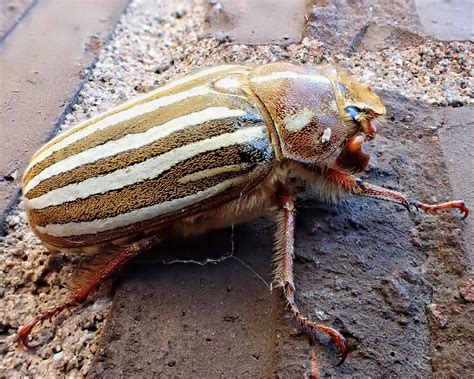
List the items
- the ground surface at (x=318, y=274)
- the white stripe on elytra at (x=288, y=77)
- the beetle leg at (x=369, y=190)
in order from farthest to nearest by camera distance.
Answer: the white stripe on elytra at (x=288, y=77)
the beetle leg at (x=369, y=190)
the ground surface at (x=318, y=274)

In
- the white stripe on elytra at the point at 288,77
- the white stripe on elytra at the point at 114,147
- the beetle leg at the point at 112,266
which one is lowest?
the beetle leg at the point at 112,266

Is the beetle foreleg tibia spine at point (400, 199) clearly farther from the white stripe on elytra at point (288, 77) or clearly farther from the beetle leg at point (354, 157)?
the white stripe on elytra at point (288, 77)

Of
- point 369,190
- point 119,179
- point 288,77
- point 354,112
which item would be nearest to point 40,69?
point 119,179

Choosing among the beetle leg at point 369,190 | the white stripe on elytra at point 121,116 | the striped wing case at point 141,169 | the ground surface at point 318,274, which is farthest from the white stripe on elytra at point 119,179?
the beetle leg at point 369,190

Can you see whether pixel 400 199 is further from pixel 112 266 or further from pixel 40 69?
pixel 40 69

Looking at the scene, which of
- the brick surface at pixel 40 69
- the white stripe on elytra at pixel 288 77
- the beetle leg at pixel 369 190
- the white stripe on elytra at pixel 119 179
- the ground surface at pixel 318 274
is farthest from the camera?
the brick surface at pixel 40 69

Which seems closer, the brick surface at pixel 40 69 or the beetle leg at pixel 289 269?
the beetle leg at pixel 289 269

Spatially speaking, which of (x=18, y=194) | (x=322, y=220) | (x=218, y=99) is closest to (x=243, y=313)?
(x=322, y=220)
